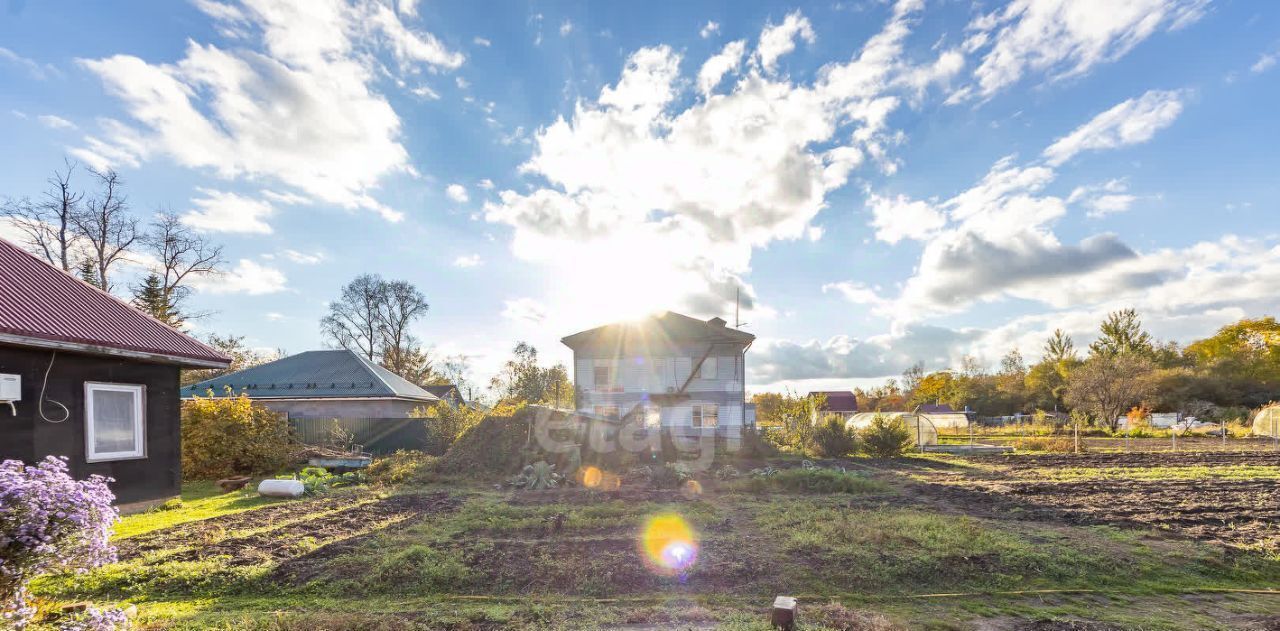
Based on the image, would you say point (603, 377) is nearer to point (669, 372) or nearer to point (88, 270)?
point (669, 372)

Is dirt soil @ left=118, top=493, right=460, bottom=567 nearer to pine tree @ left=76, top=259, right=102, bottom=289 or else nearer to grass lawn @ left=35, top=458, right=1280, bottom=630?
grass lawn @ left=35, top=458, right=1280, bottom=630

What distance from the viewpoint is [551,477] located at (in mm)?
12477

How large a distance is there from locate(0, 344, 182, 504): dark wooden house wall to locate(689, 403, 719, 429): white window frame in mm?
17004

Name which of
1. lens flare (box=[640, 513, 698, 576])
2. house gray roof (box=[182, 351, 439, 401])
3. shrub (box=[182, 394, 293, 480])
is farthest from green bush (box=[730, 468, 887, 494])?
house gray roof (box=[182, 351, 439, 401])

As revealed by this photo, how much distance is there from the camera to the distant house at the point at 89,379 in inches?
287

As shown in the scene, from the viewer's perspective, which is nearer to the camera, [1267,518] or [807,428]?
[1267,518]

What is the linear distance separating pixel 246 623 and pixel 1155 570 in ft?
28.4

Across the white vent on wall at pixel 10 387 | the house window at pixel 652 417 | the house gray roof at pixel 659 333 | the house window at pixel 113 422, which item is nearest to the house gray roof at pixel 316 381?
the house gray roof at pixel 659 333

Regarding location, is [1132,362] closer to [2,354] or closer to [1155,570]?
[1155,570]

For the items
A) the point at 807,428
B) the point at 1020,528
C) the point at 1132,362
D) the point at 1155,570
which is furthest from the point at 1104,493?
the point at 1132,362

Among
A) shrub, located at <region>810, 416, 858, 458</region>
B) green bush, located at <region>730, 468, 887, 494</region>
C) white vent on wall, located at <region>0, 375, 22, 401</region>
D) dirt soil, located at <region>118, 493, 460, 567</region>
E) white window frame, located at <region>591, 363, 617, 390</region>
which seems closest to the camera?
dirt soil, located at <region>118, 493, 460, 567</region>

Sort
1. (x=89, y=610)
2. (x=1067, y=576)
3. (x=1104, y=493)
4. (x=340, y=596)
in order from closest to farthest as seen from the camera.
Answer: (x=89, y=610)
(x=340, y=596)
(x=1067, y=576)
(x=1104, y=493)

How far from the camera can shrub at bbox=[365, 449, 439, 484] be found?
12.7 metres

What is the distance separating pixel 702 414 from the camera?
2292cm
